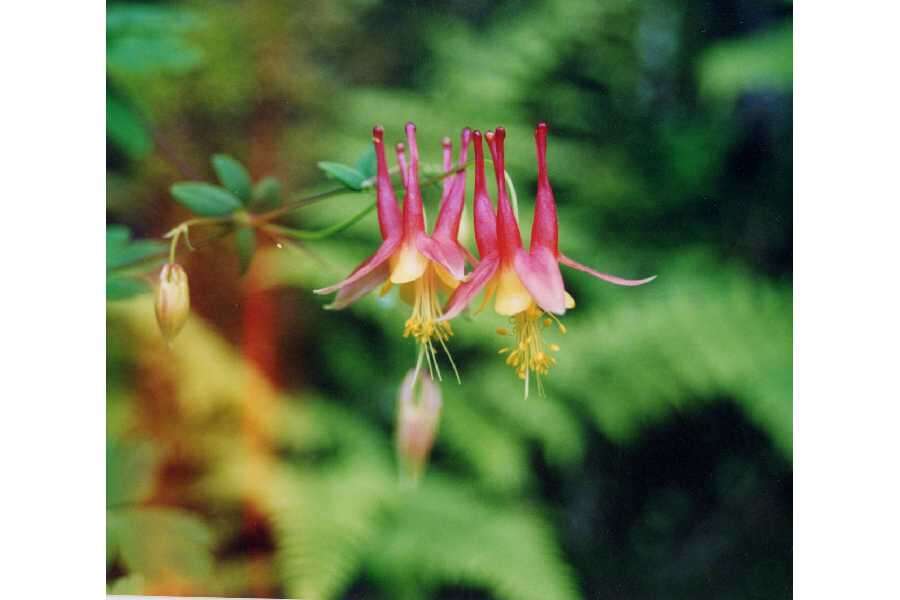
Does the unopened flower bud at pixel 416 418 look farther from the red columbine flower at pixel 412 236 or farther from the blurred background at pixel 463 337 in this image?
the red columbine flower at pixel 412 236

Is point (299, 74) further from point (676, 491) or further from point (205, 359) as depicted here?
point (676, 491)

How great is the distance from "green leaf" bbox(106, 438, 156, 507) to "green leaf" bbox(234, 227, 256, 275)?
0.50m

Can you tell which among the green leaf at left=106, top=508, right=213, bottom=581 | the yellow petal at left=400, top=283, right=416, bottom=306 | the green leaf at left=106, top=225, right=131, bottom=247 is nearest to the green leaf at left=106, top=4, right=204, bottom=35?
the green leaf at left=106, top=225, right=131, bottom=247

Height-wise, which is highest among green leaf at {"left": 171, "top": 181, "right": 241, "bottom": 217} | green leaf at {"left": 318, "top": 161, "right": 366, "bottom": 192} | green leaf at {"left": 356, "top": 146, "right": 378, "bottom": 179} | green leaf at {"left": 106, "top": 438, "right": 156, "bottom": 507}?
green leaf at {"left": 356, "top": 146, "right": 378, "bottom": 179}

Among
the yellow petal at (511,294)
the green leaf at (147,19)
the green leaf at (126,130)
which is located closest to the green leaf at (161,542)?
the green leaf at (126,130)

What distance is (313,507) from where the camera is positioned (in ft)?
6.98

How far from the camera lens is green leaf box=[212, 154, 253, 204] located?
2039mm

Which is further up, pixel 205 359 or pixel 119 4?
pixel 119 4

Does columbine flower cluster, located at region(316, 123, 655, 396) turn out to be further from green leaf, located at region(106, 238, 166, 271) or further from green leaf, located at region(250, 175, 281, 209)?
green leaf, located at region(106, 238, 166, 271)

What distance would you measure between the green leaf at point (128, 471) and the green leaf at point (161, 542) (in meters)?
0.04

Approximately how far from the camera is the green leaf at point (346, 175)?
74.2 inches

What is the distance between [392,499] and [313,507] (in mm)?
184
